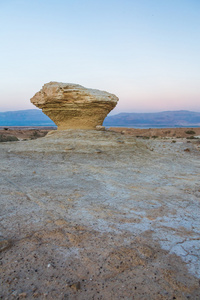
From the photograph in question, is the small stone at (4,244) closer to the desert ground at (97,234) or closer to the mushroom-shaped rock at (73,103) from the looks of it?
the desert ground at (97,234)

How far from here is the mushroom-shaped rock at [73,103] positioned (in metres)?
8.57

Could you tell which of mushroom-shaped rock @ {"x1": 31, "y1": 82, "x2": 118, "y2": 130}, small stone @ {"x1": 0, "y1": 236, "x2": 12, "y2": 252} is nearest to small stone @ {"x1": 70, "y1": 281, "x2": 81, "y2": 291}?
small stone @ {"x1": 0, "y1": 236, "x2": 12, "y2": 252}

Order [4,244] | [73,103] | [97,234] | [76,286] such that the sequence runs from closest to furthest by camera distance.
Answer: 1. [76,286]
2. [4,244]
3. [97,234]
4. [73,103]

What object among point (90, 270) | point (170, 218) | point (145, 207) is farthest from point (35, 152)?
point (90, 270)

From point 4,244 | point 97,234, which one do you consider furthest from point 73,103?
point 4,244

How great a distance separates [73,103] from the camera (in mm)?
8695

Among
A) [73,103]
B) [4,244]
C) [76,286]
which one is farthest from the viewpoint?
[73,103]

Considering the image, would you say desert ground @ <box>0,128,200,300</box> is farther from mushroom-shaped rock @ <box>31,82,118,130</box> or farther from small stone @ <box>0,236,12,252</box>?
mushroom-shaped rock @ <box>31,82,118,130</box>

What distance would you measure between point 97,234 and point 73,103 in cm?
703

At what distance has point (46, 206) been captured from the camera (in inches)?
115

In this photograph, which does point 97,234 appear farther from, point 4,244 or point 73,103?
point 73,103

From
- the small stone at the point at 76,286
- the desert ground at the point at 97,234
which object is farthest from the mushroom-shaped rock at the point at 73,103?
the small stone at the point at 76,286

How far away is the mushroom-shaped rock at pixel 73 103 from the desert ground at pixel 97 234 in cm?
422

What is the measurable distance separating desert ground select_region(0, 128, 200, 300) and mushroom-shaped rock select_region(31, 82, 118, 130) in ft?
13.8
